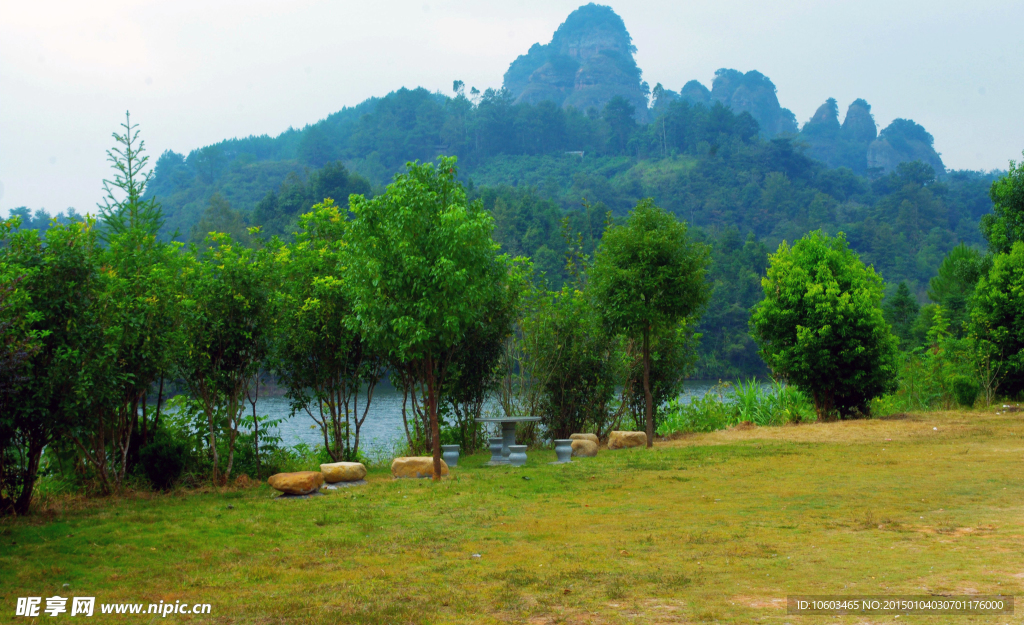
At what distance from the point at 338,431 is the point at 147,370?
151 inches

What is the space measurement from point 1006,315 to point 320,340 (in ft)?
51.2

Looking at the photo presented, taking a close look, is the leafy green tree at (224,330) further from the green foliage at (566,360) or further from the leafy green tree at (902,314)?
the leafy green tree at (902,314)

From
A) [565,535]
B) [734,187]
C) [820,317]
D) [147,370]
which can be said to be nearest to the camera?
[565,535]

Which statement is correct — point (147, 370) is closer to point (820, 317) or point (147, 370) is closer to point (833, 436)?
point (833, 436)

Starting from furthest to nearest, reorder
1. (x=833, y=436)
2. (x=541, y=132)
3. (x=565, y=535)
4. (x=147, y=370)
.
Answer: (x=541, y=132) → (x=833, y=436) → (x=147, y=370) → (x=565, y=535)

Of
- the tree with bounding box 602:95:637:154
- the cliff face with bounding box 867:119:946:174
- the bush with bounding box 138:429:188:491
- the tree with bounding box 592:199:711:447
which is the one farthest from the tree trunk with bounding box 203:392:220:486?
the cliff face with bounding box 867:119:946:174

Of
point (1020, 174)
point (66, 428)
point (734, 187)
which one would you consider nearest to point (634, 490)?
point (66, 428)

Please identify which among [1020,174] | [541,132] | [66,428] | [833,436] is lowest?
[833,436]

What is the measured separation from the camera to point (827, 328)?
15117 millimetres

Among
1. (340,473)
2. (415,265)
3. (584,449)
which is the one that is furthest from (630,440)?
(415,265)

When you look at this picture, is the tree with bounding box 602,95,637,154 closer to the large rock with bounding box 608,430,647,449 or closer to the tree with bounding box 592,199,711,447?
the tree with bounding box 592,199,711,447

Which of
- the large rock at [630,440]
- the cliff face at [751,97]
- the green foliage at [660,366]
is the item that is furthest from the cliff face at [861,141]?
the large rock at [630,440]

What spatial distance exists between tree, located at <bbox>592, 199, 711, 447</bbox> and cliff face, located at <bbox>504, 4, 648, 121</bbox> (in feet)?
425

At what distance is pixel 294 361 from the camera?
36.9 feet
